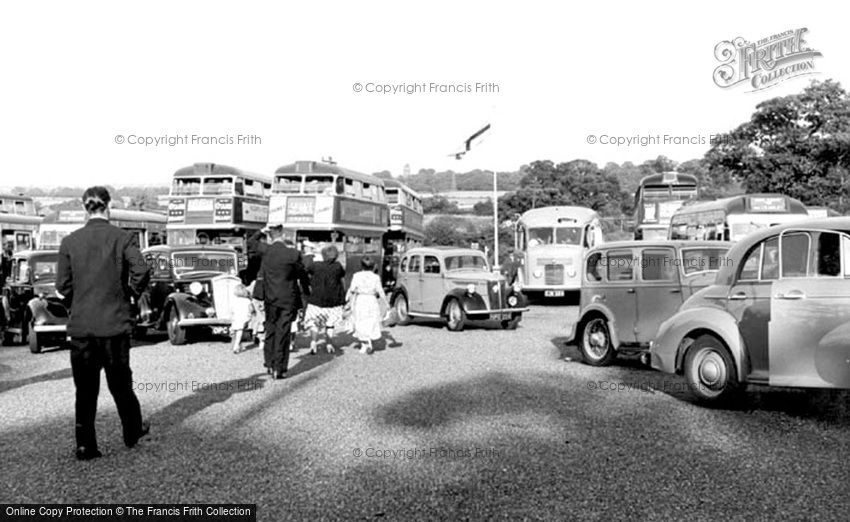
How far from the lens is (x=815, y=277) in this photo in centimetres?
666

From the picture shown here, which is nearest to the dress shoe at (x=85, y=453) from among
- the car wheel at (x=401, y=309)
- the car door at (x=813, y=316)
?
the car door at (x=813, y=316)

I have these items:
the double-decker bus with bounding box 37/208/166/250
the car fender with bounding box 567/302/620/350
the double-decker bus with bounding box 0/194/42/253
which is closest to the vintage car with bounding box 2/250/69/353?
the car fender with bounding box 567/302/620/350

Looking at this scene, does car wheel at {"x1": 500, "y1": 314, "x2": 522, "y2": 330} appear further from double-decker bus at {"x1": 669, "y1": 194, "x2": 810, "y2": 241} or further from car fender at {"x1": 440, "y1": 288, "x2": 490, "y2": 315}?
double-decker bus at {"x1": 669, "y1": 194, "x2": 810, "y2": 241}

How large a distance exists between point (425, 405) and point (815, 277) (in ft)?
12.5

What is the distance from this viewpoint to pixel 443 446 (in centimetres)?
614

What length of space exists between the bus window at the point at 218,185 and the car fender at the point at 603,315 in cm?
1871

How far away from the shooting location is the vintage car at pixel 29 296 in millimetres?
13133

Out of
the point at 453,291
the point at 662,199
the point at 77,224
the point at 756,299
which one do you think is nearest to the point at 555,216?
the point at 662,199

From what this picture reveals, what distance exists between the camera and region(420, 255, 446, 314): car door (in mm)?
16781

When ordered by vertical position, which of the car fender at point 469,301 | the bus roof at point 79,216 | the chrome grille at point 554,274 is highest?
the bus roof at point 79,216

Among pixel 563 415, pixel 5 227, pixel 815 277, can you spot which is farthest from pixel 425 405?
pixel 5 227

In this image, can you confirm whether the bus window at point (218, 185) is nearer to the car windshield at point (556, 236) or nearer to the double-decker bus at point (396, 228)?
the double-decker bus at point (396, 228)

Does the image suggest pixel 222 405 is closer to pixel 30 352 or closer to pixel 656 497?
pixel 656 497

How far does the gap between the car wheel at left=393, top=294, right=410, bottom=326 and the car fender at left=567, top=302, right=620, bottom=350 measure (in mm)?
7076
